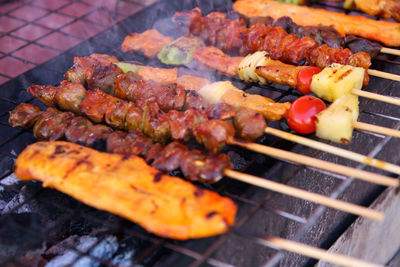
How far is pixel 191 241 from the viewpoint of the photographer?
257 cm

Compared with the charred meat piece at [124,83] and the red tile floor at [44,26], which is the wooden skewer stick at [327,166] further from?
the red tile floor at [44,26]

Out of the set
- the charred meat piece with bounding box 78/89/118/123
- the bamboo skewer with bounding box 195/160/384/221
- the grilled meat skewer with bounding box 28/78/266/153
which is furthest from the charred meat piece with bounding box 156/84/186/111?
the bamboo skewer with bounding box 195/160/384/221

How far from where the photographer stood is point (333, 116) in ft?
10.1

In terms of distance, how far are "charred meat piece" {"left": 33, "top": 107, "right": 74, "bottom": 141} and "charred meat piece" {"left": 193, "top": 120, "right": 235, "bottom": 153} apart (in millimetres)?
1058

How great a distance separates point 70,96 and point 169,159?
1201 mm

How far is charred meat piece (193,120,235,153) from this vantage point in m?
3.03

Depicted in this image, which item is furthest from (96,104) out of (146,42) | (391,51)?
(391,51)

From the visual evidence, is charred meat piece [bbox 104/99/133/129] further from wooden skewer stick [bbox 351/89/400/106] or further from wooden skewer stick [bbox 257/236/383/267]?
Result: wooden skewer stick [bbox 351/89/400/106]

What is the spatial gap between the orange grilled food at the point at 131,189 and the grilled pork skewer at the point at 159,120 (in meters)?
0.43

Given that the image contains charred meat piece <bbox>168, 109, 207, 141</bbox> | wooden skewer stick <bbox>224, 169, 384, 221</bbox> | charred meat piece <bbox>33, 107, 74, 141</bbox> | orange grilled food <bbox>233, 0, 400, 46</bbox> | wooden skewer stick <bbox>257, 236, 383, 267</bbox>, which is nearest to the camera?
wooden skewer stick <bbox>257, 236, 383, 267</bbox>

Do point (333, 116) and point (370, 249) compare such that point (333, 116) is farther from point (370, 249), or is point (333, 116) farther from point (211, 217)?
point (370, 249)

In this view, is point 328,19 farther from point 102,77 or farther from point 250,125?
point 102,77

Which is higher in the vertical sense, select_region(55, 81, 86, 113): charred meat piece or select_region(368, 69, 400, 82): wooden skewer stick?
select_region(368, 69, 400, 82): wooden skewer stick

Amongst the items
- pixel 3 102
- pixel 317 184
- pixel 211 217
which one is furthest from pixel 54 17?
pixel 211 217
